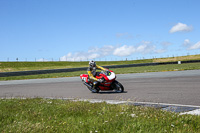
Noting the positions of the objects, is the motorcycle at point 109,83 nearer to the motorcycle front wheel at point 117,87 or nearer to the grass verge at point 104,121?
the motorcycle front wheel at point 117,87

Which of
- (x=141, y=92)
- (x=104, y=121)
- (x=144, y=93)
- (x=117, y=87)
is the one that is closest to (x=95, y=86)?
(x=117, y=87)

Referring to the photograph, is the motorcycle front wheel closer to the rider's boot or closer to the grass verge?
the rider's boot

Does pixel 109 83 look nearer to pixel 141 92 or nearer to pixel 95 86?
pixel 95 86

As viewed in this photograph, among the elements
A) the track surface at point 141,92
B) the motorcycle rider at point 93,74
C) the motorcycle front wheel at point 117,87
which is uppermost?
the motorcycle rider at point 93,74

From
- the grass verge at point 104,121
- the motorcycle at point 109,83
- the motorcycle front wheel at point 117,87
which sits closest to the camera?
the grass verge at point 104,121

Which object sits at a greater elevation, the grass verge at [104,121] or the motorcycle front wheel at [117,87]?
the motorcycle front wheel at [117,87]

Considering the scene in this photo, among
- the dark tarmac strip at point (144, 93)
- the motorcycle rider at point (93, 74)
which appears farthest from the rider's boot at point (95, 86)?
the dark tarmac strip at point (144, 93)

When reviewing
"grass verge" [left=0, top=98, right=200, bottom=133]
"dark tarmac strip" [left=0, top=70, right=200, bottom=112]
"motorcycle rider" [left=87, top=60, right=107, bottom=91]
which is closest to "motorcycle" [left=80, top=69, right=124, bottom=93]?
"motorcycle rider" [left=87, top=60, right=107, bottom=91]

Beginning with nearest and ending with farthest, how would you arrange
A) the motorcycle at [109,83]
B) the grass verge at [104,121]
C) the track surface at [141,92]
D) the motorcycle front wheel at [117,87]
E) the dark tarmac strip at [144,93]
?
the grass verge at [104,121], the dark tarmac strip at [144,93], the track surface at [141,92], the motorcycle at [109,83], the motorcycle front wheel at [117,87]

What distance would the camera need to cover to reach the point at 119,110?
686 centimetres

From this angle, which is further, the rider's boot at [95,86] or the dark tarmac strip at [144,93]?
the rider's boot at [95,86]

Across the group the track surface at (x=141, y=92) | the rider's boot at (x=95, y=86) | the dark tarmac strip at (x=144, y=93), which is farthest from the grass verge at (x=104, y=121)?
the rider's boot at (x=95, y=86)

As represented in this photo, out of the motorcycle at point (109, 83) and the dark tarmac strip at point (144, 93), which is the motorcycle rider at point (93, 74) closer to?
the motorcycle at point (109, 83)

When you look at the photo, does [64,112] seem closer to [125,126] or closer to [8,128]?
[8,128]
